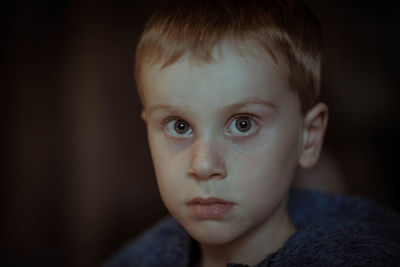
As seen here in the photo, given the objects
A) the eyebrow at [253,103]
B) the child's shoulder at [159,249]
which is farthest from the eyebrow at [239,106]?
the child's shoulder at [159,249]

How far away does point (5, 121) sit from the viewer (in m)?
1.87

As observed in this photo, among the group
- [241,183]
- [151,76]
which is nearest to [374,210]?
[241,183]

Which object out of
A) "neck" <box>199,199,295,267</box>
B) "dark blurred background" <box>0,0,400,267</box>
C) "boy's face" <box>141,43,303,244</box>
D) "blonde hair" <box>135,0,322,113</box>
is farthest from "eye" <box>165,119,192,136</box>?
"dark blurred background" <box>0,0,400,267</box>

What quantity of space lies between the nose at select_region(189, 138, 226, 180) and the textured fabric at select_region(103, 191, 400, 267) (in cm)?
17

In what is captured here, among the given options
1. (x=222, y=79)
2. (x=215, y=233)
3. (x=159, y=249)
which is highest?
(x=222, y=79)

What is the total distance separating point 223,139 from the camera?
67cm

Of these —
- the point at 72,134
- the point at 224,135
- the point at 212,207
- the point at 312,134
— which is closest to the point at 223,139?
the point at 224,135

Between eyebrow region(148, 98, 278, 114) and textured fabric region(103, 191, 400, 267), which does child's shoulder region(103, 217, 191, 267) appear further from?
eyebrow region(148, 98, 278, 114)

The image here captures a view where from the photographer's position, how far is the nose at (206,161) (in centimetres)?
64

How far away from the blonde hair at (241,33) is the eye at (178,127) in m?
0.11

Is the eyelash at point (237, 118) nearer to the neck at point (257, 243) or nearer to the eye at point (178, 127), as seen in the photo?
the eye at point (178, 127)

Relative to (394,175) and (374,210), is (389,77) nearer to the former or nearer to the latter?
(394,175)

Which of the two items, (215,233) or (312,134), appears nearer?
(215,233)

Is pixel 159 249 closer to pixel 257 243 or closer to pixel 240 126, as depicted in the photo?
pixel 257 243
